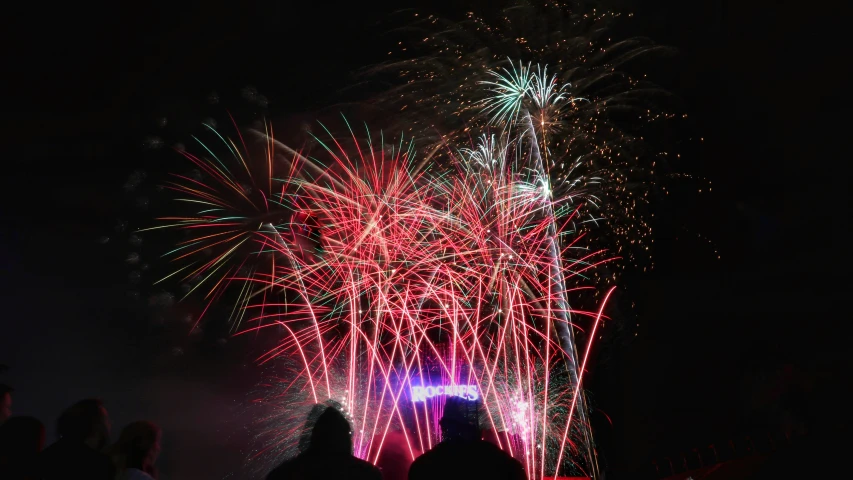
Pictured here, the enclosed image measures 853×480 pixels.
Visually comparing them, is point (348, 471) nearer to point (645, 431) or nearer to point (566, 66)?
point (566, 66)

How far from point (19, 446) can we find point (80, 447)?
673 mm

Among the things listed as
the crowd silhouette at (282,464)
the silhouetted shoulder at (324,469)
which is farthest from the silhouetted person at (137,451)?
the silhouetted shoulder at (324,469)

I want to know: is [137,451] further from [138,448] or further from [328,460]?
[328,460]

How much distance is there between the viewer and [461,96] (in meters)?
13.0

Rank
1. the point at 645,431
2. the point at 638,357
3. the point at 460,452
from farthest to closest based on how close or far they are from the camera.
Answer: the point at 638,357
the point at 645,431
the point at 460,452

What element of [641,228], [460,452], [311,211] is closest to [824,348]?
[641,228]

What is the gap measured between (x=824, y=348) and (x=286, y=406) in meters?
15.2

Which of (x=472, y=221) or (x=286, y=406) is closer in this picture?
(x=472, y=221)

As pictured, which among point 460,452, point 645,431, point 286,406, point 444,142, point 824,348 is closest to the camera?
point 460,452

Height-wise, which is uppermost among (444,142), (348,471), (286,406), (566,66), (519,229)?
(566,66)

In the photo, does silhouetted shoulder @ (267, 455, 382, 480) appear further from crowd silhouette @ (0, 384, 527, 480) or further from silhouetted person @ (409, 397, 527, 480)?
silhouetted person @ (409, 397, 527, 480)

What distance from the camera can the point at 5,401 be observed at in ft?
19.6

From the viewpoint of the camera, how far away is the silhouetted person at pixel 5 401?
5926 millimetres

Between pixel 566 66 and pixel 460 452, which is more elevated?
pixel 566 66
